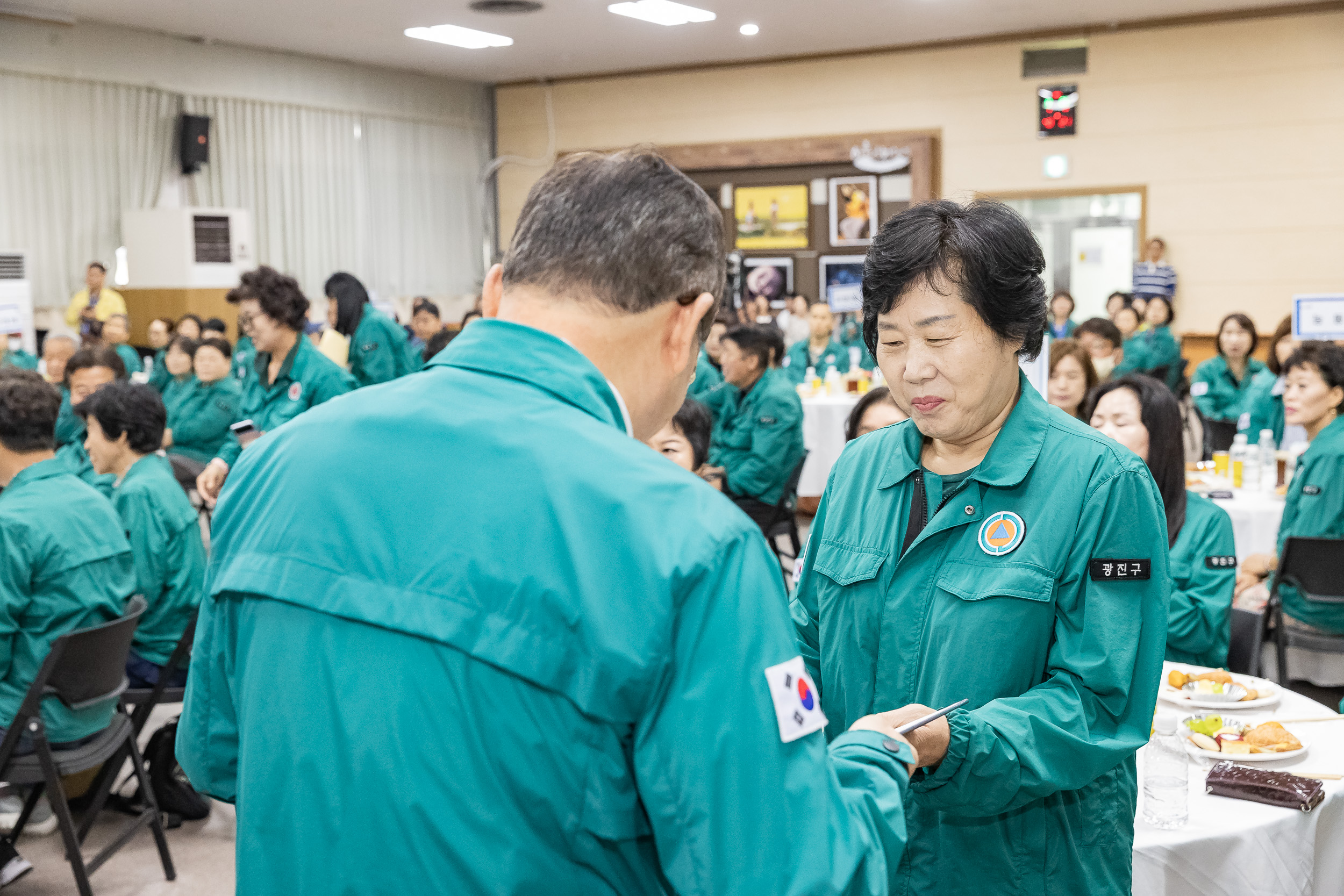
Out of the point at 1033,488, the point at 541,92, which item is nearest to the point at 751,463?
the point at 1033,488

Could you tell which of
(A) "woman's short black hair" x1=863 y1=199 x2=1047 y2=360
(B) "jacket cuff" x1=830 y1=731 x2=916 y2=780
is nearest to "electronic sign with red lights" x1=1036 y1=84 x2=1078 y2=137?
(A) "woman's short black hair" x1=863 y1=199 x2=1047 y2=360

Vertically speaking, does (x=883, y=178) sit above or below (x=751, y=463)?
above

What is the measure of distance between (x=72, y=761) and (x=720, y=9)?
9.75 meters

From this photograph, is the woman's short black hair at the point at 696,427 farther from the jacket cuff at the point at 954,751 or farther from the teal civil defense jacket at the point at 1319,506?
the jacket cuff at the point at 954,751

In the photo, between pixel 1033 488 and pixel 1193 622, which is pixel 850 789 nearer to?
pixel 1033 488

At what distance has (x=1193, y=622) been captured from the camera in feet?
10.7

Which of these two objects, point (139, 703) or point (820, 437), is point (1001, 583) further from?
point (820, 437)

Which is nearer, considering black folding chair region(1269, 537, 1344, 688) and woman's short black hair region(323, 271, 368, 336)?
black folding chair region(1269, 537, 1344, 688)

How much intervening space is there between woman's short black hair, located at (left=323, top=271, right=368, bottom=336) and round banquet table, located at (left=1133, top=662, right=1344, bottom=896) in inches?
234

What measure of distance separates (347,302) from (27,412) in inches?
148

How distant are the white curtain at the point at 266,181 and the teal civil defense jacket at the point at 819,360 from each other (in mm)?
6651

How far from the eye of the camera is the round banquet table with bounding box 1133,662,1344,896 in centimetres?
204

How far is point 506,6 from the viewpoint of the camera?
445 inches

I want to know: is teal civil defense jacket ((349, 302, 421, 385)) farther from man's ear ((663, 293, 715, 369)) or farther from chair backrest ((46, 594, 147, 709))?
man's ear ((663, 293, 715, 369))
